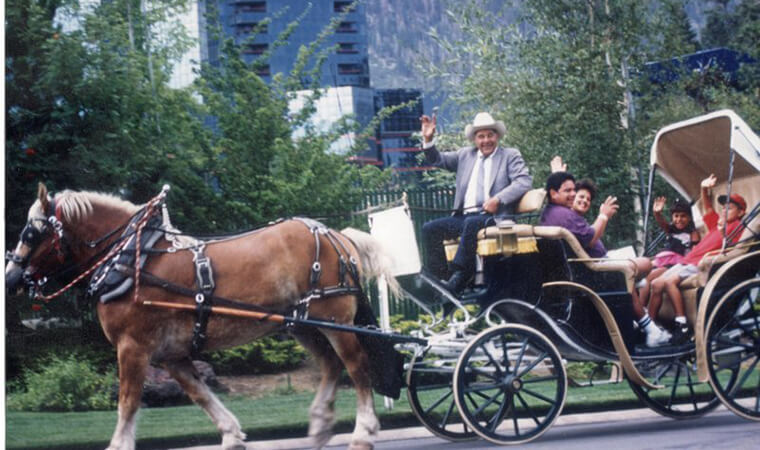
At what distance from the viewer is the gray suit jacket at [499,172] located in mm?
6781

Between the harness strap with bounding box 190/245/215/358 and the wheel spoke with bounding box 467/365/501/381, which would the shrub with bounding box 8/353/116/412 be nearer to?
the harness strap with bounding box 190/245/215/358

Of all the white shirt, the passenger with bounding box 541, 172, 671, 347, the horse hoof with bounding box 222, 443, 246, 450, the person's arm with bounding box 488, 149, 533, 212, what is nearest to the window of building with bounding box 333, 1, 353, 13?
the white shirt

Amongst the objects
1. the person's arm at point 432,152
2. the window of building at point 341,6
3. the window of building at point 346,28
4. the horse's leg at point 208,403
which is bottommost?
the horse's leg at point 208,403

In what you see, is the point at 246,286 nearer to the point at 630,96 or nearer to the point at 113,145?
the point at 113,145

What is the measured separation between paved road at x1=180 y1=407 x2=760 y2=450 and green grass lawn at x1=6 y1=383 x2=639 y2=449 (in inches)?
10.9

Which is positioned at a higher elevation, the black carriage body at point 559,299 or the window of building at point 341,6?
the window of building at point 341,6

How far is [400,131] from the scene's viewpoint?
9320 millimetres

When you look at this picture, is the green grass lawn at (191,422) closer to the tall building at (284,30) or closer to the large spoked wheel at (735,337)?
the large spoked wheel at (735,337)

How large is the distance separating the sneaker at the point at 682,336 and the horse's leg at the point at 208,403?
326 centimetres

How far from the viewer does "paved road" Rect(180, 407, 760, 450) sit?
6074 mm

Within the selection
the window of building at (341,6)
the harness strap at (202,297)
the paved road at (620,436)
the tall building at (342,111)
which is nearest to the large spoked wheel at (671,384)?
the paved road at (620,436)

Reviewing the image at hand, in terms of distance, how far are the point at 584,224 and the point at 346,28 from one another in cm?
373

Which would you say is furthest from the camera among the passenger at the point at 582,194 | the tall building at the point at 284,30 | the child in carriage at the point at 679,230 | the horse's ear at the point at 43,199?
the tall building at the point at 284,30

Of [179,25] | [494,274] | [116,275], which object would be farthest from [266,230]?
[179,25]
